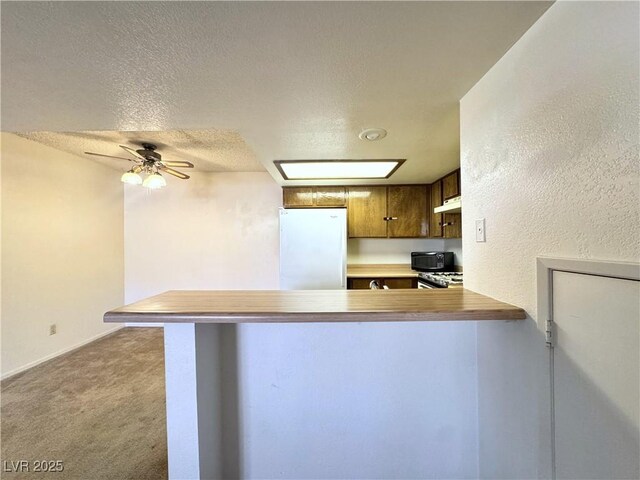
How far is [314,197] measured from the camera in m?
3.11

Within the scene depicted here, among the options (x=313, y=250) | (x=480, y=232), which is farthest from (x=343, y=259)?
(x=480, y=232)

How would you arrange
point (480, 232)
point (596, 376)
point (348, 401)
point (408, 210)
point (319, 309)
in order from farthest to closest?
point (408, 210) → point (348, 401) → point (480, 232) → point (319, 309) → point (596, 376)

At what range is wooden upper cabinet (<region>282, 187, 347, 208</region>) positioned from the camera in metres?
3.08

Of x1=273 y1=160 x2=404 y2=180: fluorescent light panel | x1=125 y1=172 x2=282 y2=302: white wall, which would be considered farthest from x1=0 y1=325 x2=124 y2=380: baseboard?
x1=273 y1=160 x2=404 y2=180: fluorescent light panel

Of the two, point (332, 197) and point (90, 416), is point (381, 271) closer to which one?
point (332, 197)

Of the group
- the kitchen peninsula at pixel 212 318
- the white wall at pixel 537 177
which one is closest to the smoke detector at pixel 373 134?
the white wall at pixel 537 177

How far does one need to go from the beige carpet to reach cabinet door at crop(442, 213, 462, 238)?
297 centimetres

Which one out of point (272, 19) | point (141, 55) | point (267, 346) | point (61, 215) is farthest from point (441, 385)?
point (61, 215)

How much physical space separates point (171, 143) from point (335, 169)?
165cm

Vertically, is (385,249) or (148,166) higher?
(148,166)

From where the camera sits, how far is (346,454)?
1.19 meters

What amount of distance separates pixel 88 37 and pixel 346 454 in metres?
2.05

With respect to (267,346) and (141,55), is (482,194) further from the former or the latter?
(141,55)

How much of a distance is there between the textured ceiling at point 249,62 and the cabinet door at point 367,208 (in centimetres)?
158
